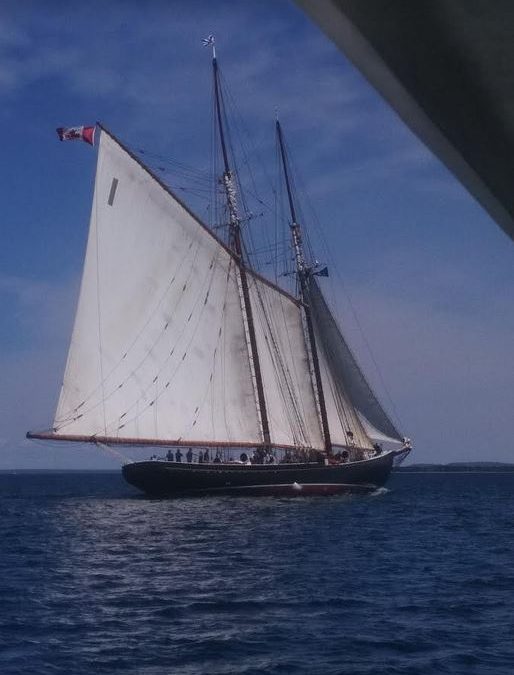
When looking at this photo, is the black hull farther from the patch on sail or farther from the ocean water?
the patch on sail

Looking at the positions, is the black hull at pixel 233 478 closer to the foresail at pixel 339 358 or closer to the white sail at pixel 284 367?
the white sail at pixel 284 367

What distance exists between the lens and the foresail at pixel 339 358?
2234 inches

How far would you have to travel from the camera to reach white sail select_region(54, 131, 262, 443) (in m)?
46.2

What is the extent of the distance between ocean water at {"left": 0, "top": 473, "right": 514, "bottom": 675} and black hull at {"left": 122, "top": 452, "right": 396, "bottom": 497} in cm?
957

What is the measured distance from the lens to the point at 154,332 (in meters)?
49.5

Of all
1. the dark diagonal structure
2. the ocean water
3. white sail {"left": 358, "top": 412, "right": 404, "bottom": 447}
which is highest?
white sail {"left": 358, "top": 412, "right": 404, "bottom": 447}

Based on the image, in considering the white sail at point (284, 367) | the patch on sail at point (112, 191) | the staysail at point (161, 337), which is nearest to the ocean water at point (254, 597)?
the staysail at point (161, 337)

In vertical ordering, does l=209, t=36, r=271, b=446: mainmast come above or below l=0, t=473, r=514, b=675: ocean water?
above

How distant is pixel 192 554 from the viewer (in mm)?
30469

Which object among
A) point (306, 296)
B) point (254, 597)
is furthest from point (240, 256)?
point (254, 597)

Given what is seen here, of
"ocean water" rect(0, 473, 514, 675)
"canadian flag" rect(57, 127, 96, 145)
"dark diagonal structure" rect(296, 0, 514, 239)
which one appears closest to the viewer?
"dark diagonal structure" rect(296, 0, 514, 239)

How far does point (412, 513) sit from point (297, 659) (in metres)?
40.1

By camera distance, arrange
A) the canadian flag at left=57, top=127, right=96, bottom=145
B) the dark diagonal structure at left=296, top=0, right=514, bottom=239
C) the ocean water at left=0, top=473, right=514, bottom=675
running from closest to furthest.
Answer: the dark diagonal structure at left=296, top=0, right=514, bottom=239 < the ocean water at left=0, top=473, right=514, bottom=675 < the canadian flag at left=57, top=127, right=96, bottom=145

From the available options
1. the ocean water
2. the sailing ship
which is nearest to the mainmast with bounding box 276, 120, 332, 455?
the sailing ship
